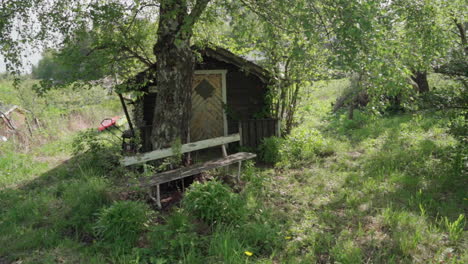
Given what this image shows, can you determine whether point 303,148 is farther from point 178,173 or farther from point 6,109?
point 6,109

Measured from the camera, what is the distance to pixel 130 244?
3814 millimetres

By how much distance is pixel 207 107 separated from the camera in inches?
370

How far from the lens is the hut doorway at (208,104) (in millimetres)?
9172

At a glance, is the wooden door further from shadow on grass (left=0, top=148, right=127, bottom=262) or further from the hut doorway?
shadow on grass (left=0, top=148, right=127, bottom=262)

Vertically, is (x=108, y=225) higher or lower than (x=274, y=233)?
higher

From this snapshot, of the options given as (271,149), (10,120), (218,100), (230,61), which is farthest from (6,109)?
(271,149)

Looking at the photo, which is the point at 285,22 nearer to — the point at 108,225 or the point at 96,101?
the point at 108,225

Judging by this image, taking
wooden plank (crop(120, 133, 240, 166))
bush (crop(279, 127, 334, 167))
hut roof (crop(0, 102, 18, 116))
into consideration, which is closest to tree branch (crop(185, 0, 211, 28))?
wooden plank (crop(120, 133, 240, 166))

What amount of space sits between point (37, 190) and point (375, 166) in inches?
269

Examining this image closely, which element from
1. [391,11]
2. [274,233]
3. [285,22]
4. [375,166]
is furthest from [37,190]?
[391,11]

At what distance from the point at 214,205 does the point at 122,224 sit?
3.84ft

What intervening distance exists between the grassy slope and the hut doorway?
2.92 meters

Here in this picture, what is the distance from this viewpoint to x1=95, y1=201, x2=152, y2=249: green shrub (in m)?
3.89

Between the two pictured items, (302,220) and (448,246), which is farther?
(302,220)
